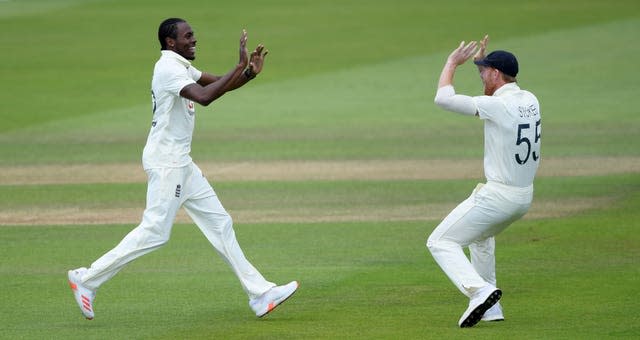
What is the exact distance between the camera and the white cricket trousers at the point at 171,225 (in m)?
9.86

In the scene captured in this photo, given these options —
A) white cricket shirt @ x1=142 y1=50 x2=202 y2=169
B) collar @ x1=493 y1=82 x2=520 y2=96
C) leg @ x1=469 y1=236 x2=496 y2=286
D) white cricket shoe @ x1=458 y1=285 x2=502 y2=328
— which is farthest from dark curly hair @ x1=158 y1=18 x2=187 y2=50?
white cricket shoe @ x1=458 y1=285 x2=502 y2=328

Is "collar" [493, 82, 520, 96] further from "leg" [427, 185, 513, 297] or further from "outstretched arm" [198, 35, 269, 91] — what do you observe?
"outstretched arm" [198, 35, 269, 91]

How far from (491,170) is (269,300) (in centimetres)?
186

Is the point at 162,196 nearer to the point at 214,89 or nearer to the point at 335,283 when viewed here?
the point at 214,89

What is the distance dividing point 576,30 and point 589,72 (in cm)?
487

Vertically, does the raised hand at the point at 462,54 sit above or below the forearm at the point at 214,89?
above

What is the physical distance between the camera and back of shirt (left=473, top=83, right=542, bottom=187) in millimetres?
9562

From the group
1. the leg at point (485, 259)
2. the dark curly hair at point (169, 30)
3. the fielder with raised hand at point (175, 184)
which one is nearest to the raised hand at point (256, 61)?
the fielder with raised hand at point (175, 184)

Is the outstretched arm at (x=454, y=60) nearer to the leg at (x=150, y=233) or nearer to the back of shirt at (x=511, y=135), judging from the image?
the back of shirt at (x=511, y=135)

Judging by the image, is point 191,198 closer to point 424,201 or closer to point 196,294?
point 196,294

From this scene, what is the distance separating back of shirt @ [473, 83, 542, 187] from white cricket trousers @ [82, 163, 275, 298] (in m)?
1.90

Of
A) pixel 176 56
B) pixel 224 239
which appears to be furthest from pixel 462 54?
pixel 224 239

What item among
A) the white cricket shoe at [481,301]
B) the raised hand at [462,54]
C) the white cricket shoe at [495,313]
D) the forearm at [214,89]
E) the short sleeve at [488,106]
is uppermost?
the raised hand at [462,54]

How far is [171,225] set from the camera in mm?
10094
